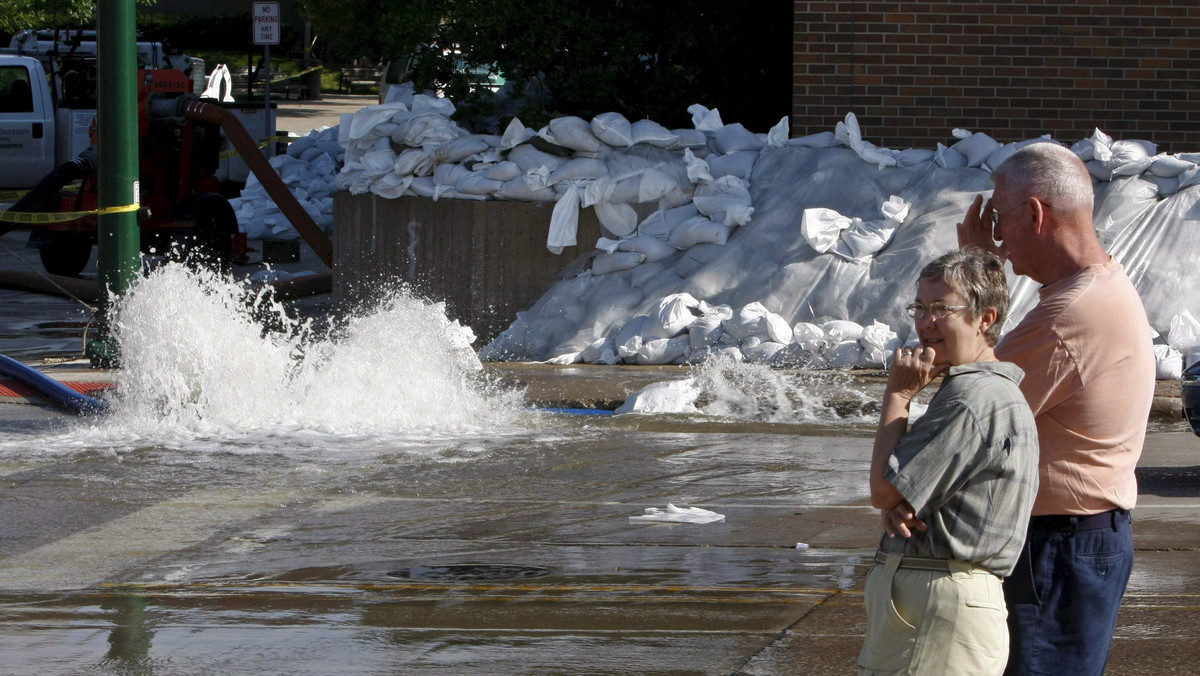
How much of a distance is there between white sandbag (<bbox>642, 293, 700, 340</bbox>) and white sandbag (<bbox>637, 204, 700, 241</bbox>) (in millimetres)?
976

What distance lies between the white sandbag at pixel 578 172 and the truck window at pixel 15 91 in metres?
13.0

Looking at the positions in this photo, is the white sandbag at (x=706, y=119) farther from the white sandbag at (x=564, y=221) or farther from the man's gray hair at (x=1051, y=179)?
the man's gray hair at (x=1051, y=179)

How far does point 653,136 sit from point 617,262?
3.95 feet

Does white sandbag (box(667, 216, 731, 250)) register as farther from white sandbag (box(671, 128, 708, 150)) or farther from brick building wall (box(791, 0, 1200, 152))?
brick building wall (box(791, 0, 1200, 152))

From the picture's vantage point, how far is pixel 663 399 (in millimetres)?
9430

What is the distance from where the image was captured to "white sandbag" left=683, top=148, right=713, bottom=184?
11930 mm

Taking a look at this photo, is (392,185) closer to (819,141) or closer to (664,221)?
(664,221)

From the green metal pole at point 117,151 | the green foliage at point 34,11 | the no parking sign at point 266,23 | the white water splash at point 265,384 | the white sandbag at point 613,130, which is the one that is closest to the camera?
the white water splash at point 265,384

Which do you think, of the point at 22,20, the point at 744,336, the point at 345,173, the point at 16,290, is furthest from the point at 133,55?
the point at 22,20

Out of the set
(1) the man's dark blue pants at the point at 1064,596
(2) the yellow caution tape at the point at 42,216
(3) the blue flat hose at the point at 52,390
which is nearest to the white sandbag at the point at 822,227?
(3) the blue flat hose at the point at 52,390

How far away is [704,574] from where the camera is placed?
5.87 meters

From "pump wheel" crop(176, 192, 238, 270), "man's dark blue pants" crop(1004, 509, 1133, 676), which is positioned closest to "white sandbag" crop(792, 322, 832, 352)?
"pump wheel" crop(176, 192, 238, 270)

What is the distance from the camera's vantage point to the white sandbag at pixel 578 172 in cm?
1209

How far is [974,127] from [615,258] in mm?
3451
